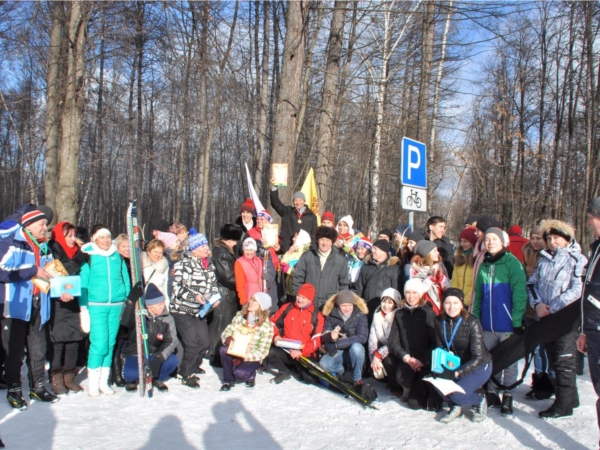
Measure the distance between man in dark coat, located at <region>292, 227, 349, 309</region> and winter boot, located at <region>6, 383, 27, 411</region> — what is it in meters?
3.15

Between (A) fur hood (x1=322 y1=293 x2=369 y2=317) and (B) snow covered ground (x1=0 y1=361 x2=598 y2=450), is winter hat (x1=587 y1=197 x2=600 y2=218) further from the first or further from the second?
(A) fur hood (x1=322 y1=293 x2=369 y2=317)

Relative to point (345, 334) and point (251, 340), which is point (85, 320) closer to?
point (251, 340)

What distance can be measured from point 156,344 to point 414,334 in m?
2.89

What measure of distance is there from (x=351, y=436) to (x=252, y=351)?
1.72 metres

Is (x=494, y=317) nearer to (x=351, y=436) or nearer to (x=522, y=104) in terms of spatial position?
(x=351, y=436)

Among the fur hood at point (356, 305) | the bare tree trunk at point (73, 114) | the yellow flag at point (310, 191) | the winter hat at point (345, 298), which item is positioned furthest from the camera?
the bare tree trunk at point (73, 114)

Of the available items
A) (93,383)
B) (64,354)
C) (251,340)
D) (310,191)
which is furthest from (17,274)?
(310,191)

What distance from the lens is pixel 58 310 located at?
5117mm

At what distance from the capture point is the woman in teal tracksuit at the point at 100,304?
4.97 meters

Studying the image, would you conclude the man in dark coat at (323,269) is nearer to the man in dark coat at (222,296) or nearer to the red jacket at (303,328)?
the red jacket at (303,328)

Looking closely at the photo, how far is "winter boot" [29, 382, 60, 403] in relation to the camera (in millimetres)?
4723

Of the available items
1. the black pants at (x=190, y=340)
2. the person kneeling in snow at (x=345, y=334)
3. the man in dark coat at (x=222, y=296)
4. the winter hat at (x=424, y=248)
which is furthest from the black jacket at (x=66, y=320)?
the winter hat at (x=424, y=248)

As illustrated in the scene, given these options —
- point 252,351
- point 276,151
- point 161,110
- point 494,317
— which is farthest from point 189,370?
point 161,110

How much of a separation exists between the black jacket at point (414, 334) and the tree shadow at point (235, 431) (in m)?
1.64
